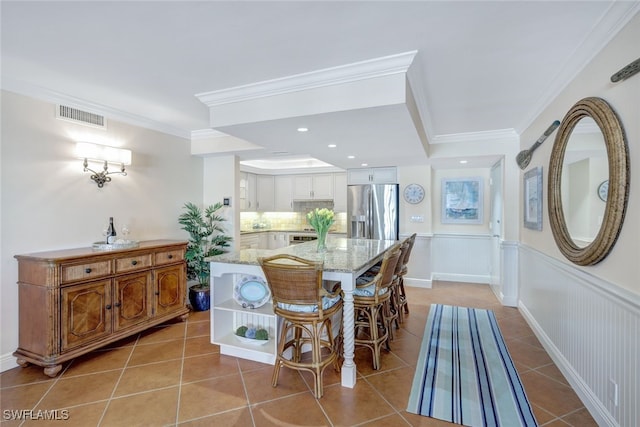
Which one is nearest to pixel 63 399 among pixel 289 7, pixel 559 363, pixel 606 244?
pixel 289 7

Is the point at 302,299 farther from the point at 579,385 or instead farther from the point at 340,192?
the point at 340,192

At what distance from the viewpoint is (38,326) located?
8.07ft

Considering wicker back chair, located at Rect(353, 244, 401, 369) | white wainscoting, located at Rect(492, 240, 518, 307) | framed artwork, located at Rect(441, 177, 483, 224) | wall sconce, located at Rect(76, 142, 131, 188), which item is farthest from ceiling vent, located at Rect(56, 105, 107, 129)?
framed artwork, located at Rect(441, 177, 483, 224)

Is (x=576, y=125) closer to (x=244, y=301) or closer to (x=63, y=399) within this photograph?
(x=244, y=301)

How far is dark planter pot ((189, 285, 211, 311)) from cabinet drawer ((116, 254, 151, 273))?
0.97 meters

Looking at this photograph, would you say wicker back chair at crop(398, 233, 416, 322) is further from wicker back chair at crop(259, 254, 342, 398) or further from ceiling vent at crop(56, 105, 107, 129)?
ceiling vent at crop(56, 105, 107, 129)

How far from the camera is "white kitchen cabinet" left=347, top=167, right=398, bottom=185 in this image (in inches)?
210

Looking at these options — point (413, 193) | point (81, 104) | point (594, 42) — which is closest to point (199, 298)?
point (81, 104)

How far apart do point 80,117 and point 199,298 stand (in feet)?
8.07

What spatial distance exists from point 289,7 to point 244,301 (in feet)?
7.40

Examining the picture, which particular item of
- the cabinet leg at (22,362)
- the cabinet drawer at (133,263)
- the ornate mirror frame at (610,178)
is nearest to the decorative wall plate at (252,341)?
the cabinet drawer at (133,263)

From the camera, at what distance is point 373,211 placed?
538 centimetres

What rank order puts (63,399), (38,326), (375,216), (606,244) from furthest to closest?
(375,216), (38,326), (63,399), (606,244)

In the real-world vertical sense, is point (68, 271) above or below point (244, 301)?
above
